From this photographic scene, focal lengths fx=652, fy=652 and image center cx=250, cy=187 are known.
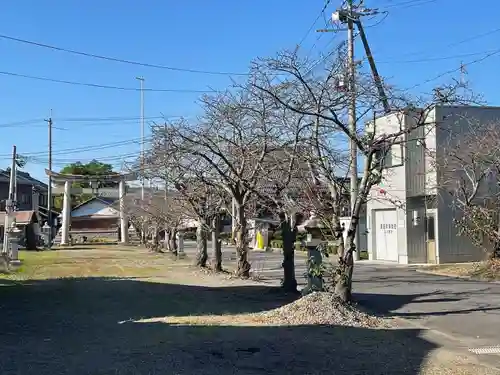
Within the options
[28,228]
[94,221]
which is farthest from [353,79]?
[94,221]

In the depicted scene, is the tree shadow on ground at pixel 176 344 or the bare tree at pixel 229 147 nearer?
the tree shadow on ground at pixel 176 344

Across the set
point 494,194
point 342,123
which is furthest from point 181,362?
point 494,194

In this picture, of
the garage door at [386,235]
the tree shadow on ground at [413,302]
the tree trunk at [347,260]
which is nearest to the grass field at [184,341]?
the tree trunk at [347,260]

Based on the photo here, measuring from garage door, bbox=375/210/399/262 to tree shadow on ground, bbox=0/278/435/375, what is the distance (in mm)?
18102

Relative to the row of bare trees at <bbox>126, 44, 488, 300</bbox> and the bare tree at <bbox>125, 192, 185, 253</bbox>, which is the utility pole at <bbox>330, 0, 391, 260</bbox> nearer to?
the row of bare trees at <bbox>126, 44, 488, 300</bbox>

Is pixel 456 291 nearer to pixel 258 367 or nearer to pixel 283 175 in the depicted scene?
pixel 283 175

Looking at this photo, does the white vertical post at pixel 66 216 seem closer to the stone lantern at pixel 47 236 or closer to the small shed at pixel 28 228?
the stone lantern at pixel 47 236

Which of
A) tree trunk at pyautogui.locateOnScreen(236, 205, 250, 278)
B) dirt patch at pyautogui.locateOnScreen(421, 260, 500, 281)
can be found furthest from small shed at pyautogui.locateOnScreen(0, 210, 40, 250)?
dirt patch at pyautogui.locateOnScreen(421, 260, 500, 281)

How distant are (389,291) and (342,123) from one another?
295 inches

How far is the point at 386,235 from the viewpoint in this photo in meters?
33.0

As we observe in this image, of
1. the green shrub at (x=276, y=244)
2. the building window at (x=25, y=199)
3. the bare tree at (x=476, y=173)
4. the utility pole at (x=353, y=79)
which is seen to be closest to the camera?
the utility pole at (x=353, y=79)

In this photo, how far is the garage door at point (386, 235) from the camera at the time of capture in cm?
3209

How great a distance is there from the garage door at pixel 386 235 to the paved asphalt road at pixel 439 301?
19.3ft

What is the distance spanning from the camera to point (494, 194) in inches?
1031
